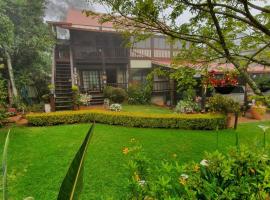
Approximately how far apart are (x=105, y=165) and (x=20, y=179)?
212 cm

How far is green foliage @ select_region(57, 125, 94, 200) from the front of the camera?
37.3 inches

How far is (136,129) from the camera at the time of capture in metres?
10.3

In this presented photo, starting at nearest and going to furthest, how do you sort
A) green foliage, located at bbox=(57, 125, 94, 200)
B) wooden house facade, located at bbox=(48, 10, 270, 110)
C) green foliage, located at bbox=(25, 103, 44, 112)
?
green foliage, located at bbox=(57, 125, 94, 200) < green foliage, located at bbox=(25, 103, 44, 112) < wooden house facade, located at bbox=(48, 10, 270, 110)

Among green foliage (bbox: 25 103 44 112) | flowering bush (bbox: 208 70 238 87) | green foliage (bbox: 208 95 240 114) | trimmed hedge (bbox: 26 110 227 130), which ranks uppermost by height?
flowering bush (bbox: 208 70 238 87)

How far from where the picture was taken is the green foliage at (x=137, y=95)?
17.9 meters

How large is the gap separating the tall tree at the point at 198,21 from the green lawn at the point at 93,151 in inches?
61.7

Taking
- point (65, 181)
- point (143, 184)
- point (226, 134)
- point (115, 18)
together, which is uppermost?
point (115, 18)

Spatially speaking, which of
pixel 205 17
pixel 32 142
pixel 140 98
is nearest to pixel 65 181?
pixel 205 17

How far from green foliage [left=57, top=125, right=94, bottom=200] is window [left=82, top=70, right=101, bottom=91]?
19527 millimetres

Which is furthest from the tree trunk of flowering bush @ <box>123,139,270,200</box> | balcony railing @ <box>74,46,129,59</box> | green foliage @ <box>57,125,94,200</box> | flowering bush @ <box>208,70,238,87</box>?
green foliage @ <box>57,125,94,200</box>

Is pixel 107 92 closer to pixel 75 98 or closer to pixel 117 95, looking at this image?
pixel 117 95

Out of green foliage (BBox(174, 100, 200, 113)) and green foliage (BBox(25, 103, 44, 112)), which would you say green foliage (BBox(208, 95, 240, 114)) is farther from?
green foliage (BBox(25, 103, 44, 112))

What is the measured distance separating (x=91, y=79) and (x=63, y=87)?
4.72 m

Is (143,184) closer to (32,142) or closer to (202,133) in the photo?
(32,142)
